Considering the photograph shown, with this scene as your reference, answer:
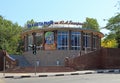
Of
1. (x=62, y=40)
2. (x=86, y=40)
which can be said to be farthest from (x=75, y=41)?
(x=86, y=40)

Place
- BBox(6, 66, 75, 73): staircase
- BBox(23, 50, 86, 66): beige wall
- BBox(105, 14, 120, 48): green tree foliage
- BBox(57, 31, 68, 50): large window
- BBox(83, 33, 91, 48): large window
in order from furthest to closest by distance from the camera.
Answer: BBox(105, 14, 120, 48): green tree foliage
BBox(83, 33, 91, 48): large window
BBox(57, 31, 68, 50): large window
BBox(23, 50, 86, 66): beige wall
BBox(6, 66, 75, 73): staircase

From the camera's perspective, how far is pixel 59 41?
51.3m

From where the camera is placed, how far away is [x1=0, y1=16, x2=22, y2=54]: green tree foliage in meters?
70.0

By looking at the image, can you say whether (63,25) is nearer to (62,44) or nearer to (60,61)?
(62,44)

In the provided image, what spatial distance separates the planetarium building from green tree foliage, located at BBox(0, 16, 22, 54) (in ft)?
56.2

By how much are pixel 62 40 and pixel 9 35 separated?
81.7 feet

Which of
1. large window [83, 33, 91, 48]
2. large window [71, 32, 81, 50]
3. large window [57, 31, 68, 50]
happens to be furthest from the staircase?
large window [83, 33, 91, 48]

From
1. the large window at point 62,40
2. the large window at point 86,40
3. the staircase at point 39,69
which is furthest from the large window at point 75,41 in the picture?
the staircase at point 39,69

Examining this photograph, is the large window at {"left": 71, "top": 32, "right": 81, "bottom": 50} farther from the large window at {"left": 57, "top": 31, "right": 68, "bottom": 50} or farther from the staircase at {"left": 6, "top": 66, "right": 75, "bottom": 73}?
the staircase at {"left": 6, "top": 66, "right": 75, "bottom": 73}

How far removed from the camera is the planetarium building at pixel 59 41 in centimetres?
4838

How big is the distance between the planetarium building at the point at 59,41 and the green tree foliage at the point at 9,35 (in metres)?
17.1

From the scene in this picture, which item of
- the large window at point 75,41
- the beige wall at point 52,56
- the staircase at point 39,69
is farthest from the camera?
the large window at point 75,41

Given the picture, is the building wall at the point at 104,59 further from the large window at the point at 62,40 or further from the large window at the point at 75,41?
the large window at the point at 62,40

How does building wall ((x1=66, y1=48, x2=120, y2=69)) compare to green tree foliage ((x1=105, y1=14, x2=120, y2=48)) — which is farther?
green tree foliage ((x1=105, y1=14, x2=120, y2=48))
